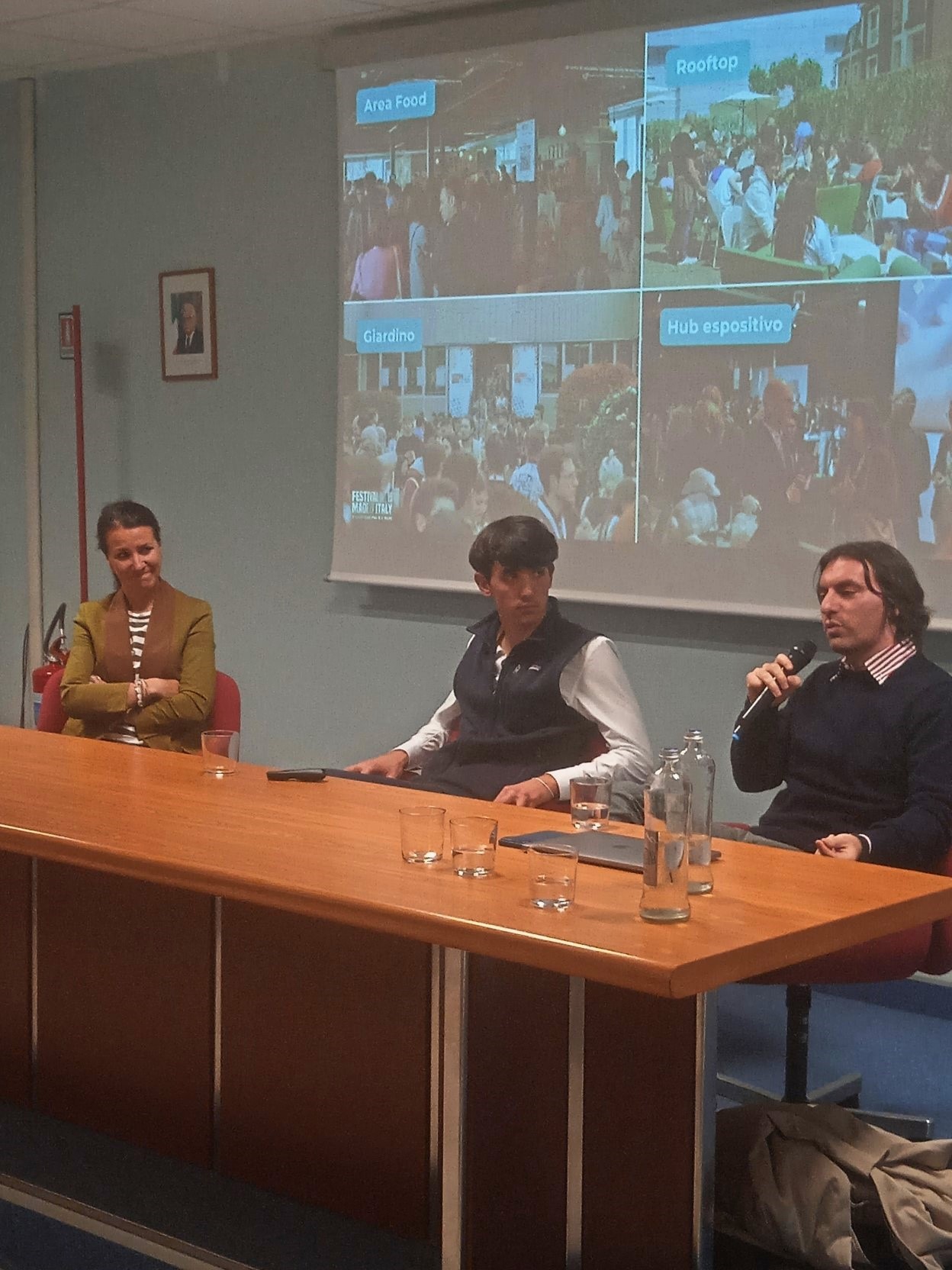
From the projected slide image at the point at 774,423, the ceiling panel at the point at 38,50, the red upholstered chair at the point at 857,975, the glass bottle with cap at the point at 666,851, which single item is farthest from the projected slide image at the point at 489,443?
the glass bottle with cap at the point at 666,851

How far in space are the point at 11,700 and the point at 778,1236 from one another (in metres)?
4.84

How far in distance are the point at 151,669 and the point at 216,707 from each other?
0.65ft

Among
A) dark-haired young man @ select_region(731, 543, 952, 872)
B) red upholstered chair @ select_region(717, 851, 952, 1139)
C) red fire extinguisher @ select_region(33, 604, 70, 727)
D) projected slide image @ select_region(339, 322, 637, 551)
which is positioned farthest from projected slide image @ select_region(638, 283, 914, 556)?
red fire extinguisher @ select_region(33, 604, 70, 727)

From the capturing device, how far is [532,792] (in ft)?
11.4

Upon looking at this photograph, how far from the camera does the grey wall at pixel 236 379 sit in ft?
17.3

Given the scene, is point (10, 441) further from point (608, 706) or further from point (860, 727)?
point (860, 727)

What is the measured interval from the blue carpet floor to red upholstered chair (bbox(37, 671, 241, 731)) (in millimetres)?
1497

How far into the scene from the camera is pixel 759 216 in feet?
14.0

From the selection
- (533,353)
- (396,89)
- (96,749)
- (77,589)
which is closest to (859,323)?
(533,353)

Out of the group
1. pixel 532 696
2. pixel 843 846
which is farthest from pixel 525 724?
pixel 843 846

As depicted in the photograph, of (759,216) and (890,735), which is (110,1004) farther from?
(759,216)

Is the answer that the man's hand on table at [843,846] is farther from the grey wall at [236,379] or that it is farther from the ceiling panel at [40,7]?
the ceiling panel at [40,7]

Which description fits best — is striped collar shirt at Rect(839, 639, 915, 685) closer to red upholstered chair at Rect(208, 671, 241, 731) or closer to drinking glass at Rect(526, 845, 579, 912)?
drinking glass at Rect(526, 845, 579, 912)

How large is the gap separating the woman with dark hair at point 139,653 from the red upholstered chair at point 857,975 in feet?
5.56
